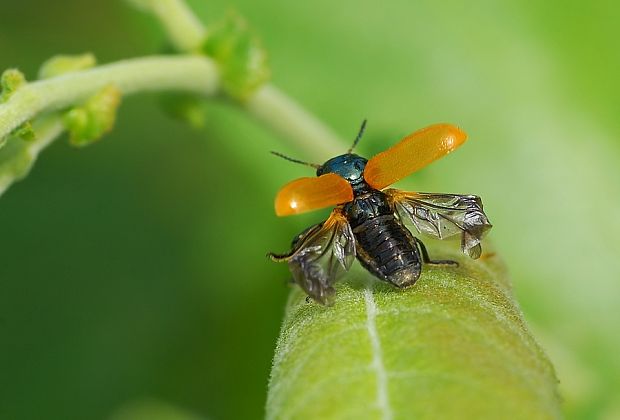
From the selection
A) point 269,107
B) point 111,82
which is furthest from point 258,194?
point 111,82

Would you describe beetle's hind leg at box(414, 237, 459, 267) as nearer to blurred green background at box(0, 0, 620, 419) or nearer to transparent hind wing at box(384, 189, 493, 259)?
transparent hind wing at box(384, 189, 493, 259)

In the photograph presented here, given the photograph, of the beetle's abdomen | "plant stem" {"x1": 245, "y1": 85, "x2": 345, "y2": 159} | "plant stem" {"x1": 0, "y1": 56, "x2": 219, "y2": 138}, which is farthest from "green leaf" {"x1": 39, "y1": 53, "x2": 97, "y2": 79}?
the beetle's abdomen

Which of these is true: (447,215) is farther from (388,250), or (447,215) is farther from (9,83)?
(9,83)

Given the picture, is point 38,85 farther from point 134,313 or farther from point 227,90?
point 134,313

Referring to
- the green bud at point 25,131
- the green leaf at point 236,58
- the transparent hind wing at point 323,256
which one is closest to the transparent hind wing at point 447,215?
the transparent hind wing at point 323,256

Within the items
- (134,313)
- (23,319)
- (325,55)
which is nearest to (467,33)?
(325,55)

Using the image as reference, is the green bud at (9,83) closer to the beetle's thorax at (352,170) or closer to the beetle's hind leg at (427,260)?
the beetle's thorax at (352,170)
